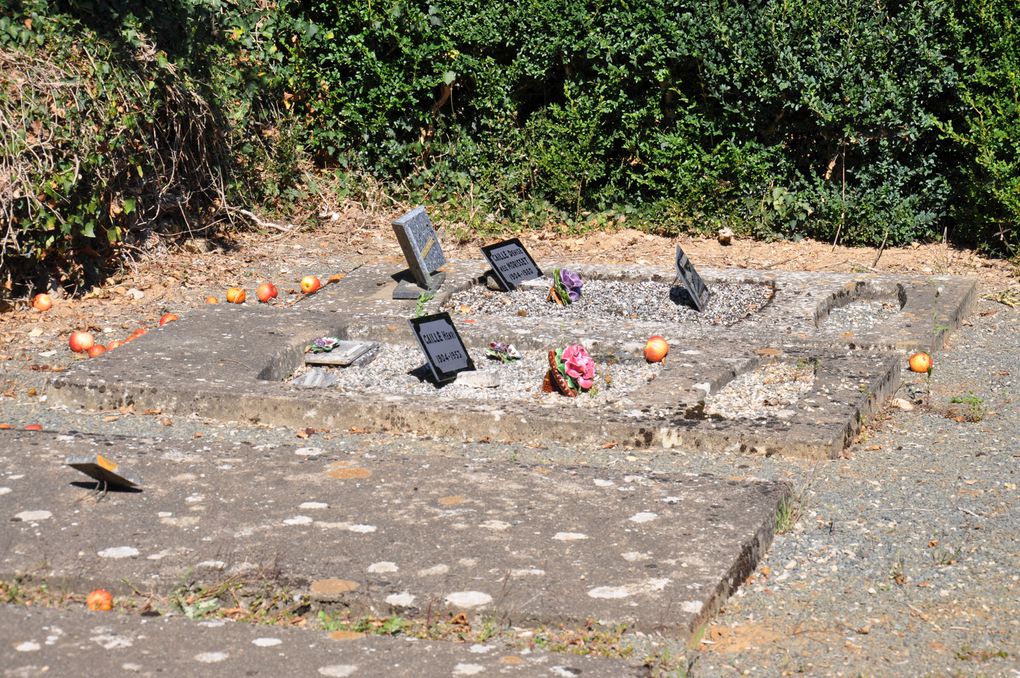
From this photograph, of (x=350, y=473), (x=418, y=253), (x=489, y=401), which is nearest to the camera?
(x=350, y=473)

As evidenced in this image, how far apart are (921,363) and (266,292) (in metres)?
3.71

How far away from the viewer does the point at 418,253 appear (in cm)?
723

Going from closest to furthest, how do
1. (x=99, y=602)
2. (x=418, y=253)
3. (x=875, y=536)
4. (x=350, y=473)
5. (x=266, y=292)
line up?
(x=99, y=602)
(x=875, y=536)
(x=350, y=473)
(x=418, y=253)
(x=266, y=292)

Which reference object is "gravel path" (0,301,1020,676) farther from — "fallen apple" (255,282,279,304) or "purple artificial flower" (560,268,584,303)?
"purple artificial flower" (560,268,584,303)

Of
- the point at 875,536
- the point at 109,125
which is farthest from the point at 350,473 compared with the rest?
the point at 109,125

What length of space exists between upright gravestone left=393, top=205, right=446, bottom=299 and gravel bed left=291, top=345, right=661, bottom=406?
1041mm

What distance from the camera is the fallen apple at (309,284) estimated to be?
7418mm

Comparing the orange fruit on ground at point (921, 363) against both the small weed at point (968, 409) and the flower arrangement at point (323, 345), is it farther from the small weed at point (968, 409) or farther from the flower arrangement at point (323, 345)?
the flower arrangement at point (323, 345)

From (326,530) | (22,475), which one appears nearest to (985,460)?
(326,530)

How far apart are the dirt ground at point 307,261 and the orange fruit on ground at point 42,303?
0.03m

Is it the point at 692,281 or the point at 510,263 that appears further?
the point at 510,263

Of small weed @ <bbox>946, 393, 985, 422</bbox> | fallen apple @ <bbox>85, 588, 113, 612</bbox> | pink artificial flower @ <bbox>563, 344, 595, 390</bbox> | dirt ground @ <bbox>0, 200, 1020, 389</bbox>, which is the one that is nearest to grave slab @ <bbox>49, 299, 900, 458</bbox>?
pink artificial flower @ <bbox>563, 344, 595, 390</bbox>

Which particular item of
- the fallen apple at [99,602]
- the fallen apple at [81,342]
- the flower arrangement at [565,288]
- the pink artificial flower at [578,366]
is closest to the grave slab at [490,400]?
the pink artificial flower at [578,366]

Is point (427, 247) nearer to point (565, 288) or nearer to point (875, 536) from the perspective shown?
point (565, 288)
